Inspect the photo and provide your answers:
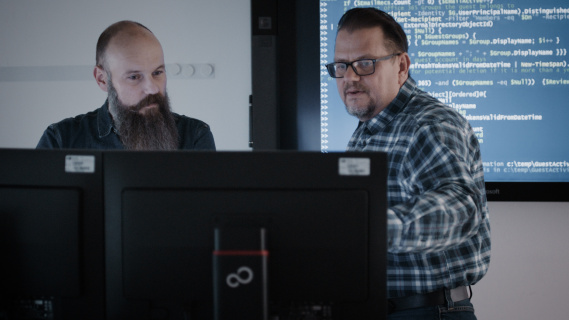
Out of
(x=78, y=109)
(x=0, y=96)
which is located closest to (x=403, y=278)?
(x=78, y=109)

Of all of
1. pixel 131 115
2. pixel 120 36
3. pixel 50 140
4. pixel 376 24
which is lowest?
pixel 50 140

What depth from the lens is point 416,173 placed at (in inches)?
55.6

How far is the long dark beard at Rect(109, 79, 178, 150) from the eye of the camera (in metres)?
2.21

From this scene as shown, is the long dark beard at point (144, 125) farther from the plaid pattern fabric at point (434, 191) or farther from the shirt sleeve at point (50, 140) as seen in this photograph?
the plaid pattern fabric at point (434, 191)

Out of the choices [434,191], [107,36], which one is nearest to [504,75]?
[434,191]

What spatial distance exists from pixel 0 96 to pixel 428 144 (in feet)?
7.64

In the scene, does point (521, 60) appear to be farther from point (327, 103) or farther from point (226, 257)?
point (226, 257)

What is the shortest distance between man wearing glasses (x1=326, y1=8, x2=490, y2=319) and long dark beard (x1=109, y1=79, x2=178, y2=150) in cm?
87

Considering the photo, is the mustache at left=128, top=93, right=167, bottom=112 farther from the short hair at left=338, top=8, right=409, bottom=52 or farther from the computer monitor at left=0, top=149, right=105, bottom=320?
the computer monitor at left=0, top=149, right=105, bottom=320

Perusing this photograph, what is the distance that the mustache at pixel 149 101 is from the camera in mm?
2230

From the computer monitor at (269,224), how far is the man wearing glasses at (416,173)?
0.59 feet

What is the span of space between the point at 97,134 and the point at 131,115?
0.56 feet

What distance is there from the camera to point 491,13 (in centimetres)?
224

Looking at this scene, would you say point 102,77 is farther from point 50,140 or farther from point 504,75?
point 504,75
